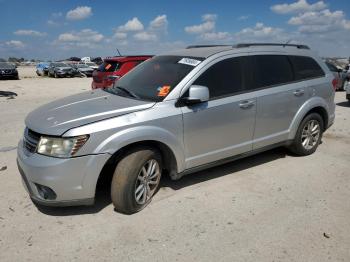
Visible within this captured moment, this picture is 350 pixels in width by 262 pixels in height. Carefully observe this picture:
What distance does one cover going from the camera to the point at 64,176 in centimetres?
341

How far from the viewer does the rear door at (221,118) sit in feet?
13.6

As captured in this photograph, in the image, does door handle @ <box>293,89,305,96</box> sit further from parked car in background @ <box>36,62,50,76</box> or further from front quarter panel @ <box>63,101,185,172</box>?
parked car in background @ <box>36,62,50,76</box>

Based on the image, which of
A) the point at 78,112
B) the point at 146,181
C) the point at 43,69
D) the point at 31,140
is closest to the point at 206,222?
the point at 146,181

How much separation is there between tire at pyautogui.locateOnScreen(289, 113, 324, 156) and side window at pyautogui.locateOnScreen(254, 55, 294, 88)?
2.57 feet

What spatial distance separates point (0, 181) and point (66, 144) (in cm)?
192

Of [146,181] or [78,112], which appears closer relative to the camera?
[78,112]

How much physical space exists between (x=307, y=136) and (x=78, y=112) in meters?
3.75

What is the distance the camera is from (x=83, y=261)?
3037 mm

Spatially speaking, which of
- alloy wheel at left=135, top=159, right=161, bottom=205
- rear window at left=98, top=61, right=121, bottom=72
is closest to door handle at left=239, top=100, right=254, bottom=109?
alloy wheel at left=135, top=159, right=161, bottom=205

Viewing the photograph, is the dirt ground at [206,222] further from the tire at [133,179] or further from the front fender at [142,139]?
the front fender at [142,139]

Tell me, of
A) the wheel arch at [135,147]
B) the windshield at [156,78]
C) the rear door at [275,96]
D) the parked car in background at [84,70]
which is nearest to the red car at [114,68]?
the windshield at [156,78]

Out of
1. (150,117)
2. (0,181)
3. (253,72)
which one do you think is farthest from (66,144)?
(253,72)

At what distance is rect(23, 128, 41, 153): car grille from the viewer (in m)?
3.60

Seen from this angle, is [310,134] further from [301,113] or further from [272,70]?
[272,70]
